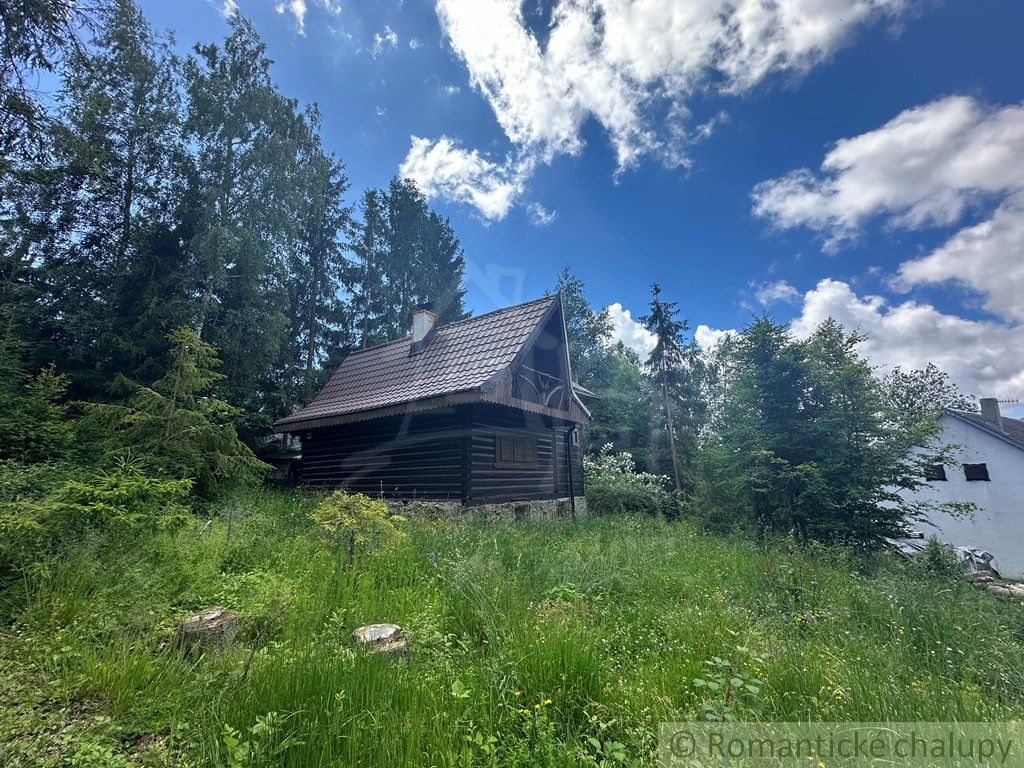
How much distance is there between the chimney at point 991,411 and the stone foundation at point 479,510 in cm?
2338

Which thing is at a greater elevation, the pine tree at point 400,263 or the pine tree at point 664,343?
the pine tree at point 400,263

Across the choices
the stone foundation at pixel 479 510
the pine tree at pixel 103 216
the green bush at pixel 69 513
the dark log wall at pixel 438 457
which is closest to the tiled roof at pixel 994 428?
the dark log wall at pixel 438 457

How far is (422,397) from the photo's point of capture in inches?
372

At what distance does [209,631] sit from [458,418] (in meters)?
7.09

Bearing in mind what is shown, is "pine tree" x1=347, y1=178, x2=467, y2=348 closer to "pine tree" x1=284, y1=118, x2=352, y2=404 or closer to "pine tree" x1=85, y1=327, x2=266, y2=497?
"pine tree" x1=284, y1=118, x2=352, y2=404

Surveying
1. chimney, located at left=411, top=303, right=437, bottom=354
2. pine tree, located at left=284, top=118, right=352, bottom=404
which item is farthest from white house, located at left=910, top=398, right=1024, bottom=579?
pine tree, located at left=284, top=118, right=352, bottom=404

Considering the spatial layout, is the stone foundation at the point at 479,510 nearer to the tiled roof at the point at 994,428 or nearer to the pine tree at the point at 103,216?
the pine tree at the point at 103,216

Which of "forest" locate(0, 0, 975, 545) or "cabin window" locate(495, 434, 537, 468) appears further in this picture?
"cabin window" locate(495, 434, 537, 468)

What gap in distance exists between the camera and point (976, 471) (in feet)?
59.6

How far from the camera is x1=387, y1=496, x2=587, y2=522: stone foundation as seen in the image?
9328 mm

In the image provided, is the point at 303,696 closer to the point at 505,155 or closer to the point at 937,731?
the point at 937,731

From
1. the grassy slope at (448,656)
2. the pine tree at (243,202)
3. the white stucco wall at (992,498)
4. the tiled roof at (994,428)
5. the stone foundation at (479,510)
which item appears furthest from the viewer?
the tiled roof at (994,428)

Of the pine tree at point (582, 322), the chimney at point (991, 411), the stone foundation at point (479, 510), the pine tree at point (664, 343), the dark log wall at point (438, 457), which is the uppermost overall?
the pine tree at point (582, 322)

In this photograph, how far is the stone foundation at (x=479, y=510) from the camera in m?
9.33
